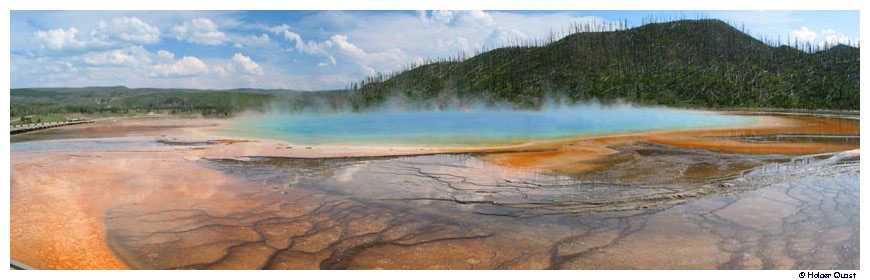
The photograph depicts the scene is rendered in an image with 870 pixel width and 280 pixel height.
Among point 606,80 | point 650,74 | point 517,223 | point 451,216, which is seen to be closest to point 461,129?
point 451,216

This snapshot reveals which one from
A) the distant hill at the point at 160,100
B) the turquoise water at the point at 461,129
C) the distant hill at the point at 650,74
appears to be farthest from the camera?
the distant hill at the point at 160,100

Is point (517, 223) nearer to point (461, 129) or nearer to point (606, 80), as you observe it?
point (461, 129)

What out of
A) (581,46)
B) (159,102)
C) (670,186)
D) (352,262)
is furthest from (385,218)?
(159,102)

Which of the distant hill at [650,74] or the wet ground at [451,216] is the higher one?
the distant hill at [650,74]

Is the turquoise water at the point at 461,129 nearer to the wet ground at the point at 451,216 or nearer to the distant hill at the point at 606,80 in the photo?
the wet ground at the point at 451,216

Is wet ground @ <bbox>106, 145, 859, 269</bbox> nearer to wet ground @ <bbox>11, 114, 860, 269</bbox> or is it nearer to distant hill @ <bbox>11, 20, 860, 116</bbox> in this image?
wet ground @ <bbox>11, 114, 860, 269</bbox>

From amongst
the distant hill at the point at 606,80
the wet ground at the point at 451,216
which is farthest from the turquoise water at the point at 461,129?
the distant hill at the point at 606,80
